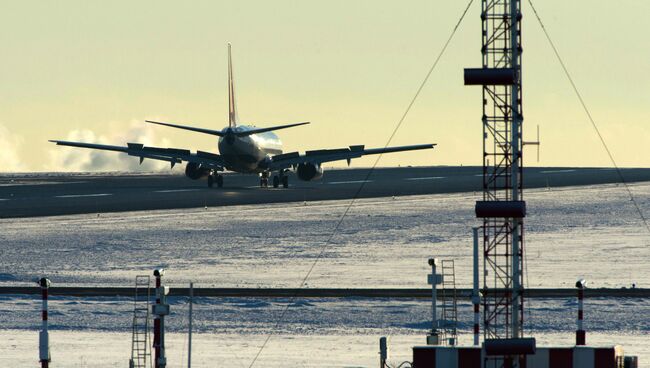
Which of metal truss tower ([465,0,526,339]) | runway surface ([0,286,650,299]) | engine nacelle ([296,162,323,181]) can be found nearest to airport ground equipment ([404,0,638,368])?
metal truss tower ([465,0,526,339])

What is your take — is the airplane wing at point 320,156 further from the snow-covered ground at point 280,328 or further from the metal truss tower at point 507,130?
the metal truss tower at point 507,130

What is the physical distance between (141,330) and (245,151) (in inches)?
3601

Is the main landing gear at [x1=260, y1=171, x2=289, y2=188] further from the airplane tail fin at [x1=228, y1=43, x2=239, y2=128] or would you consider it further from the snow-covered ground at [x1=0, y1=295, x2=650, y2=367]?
the snow-covered ground at [x1=0, y1=295, x2=650, y2=367]

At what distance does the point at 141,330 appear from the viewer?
4775 centimetres

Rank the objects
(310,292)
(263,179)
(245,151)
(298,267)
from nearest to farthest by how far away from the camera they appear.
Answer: (310,292), (298,267), (245,151), (263,179)

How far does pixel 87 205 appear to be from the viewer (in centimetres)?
11938

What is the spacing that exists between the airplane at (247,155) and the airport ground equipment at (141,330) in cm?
7563

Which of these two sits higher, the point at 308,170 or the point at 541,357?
the point at 308,170

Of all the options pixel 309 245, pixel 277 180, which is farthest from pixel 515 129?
pixel 277 180

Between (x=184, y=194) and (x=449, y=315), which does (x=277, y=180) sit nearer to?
(x=184, y=194)

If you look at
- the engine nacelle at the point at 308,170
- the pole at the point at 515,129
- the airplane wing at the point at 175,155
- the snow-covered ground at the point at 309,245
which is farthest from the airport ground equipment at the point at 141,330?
the engine nacelle at the point at 308,170

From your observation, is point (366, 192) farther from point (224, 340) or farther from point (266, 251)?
point (224, 340)

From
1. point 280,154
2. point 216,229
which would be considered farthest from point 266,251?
point 280,154

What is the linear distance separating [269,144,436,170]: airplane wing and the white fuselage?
141cm
